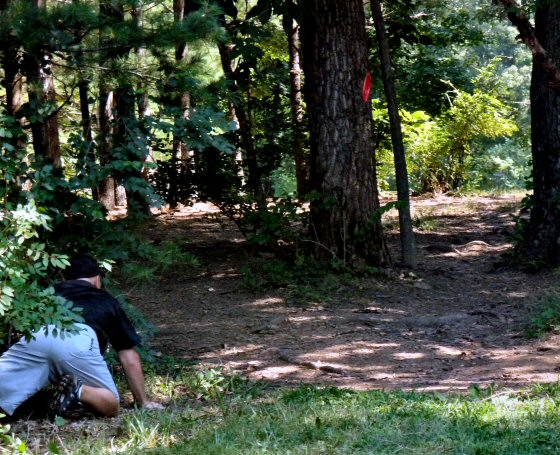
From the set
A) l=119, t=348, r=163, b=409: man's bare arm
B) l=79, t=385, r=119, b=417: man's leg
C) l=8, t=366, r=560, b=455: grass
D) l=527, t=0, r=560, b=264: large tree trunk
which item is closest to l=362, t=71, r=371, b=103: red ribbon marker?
l=527, t=0, r=560, b=264: large tree trunk

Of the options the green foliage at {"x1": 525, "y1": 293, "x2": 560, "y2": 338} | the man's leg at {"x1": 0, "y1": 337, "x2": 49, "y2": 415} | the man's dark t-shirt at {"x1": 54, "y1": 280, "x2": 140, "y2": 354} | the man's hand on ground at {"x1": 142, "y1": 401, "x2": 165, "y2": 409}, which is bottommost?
the green foliage at {"x1": 525, "y1": 293, "x2": 560, "y2": 338}

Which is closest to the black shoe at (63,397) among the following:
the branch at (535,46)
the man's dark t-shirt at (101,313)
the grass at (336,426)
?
the grass at (336,426)

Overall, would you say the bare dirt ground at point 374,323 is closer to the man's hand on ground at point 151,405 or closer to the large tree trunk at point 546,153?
the large tree trunk at point 546,153

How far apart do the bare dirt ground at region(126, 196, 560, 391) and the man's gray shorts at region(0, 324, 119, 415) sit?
1741 millimetres

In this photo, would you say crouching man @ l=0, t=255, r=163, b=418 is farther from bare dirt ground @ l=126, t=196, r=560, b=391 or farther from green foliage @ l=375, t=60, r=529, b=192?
green foliage @ l=375, t=60, r=529, b=192

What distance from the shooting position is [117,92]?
677cm

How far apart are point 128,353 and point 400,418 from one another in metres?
1.91

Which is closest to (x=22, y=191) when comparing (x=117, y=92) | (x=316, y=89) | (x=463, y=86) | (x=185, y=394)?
(x=117, y=92)

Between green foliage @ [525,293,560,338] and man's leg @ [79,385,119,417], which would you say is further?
green foliage @ [525,293,560,338]

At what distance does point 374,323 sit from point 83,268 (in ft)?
11.7

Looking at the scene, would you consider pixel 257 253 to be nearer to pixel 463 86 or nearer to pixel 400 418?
pixel 400 418

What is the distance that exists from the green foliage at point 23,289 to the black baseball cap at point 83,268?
0.82m

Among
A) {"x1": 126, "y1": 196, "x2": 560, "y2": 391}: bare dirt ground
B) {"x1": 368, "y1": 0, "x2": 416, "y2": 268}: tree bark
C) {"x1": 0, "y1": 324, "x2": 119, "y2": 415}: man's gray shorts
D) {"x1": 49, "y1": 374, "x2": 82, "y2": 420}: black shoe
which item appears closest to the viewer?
{"x1": 49, "y1": 374, "x2": 82, "y2": 420}: black shoe

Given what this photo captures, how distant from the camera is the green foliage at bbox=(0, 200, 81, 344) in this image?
15.1 feet
